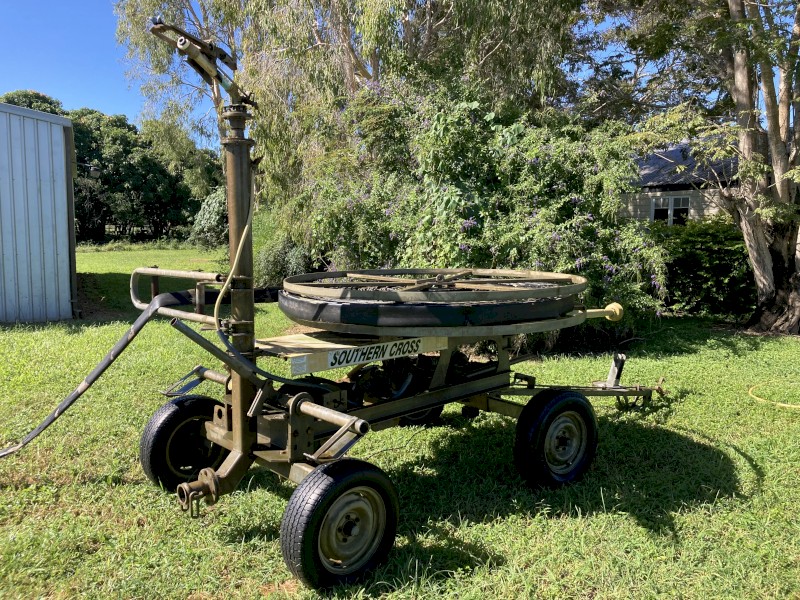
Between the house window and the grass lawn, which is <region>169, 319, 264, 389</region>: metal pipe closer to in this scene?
the grass lawn

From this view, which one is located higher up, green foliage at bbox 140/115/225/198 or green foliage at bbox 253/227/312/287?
green foliage at bbox 140/115/225/198

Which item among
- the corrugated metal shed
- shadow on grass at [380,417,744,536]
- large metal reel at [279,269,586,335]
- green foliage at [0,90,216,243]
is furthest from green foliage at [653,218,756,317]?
green foliage at [0,90,216,243]

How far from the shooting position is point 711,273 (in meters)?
11.0

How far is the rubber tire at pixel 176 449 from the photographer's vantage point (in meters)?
3.47

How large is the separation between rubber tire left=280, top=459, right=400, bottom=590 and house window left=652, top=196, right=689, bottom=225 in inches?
Result: 643

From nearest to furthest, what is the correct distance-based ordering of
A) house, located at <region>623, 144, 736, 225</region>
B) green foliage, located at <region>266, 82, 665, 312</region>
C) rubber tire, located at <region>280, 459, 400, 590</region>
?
rubber tire, located at <region>280, 459, 400, 590</region>
green foliage, located at <region>266, 82, 665, 312</region>
house, located at <region>623, 144, 736, 225</region>

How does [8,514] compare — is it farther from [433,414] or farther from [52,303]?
[52,303]

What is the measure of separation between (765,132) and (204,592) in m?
10.1

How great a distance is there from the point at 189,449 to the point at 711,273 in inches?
399

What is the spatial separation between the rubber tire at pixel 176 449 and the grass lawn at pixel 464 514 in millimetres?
165

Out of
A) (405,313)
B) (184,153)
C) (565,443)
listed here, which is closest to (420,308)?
(405,313)

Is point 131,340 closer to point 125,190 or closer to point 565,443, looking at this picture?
point 565,443

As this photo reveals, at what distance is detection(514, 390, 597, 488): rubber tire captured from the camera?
3.59m

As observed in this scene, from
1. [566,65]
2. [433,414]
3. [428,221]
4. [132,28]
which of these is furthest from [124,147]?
[433,414]
